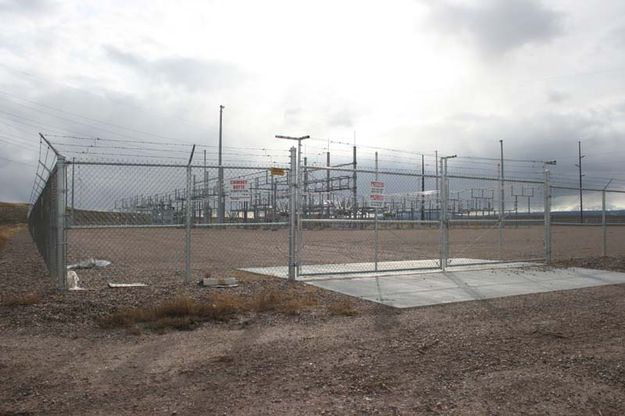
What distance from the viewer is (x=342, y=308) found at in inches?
327

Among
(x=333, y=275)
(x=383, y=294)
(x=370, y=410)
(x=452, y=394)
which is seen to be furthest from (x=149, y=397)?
(x=333, y=275)

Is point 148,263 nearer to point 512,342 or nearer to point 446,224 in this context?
point 446,224

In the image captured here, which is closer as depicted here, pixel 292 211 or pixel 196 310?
pixel 196 310

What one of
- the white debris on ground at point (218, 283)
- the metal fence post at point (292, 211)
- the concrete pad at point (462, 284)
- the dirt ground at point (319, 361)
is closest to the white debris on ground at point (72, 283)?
the dirt ground at point (319, 361)

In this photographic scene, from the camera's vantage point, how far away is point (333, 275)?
12.0 metres

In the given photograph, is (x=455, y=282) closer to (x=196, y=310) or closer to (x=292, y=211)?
(x=292, y=211)

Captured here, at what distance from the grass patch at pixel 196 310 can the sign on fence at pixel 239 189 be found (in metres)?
2.32

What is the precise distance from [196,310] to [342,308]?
214 cm

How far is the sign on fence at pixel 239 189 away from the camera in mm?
10594

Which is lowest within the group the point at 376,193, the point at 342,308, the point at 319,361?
the point at 319,361

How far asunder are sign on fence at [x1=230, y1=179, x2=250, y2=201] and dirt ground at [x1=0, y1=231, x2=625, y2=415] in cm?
258

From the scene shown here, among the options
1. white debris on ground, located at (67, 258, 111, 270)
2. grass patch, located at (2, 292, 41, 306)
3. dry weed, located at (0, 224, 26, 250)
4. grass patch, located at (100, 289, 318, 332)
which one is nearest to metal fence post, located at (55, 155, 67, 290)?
grass patch, located at (2, 292, 41, 306)

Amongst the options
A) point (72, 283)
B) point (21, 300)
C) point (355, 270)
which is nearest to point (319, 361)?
point (21, 300)

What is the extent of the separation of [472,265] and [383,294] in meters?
5.48
